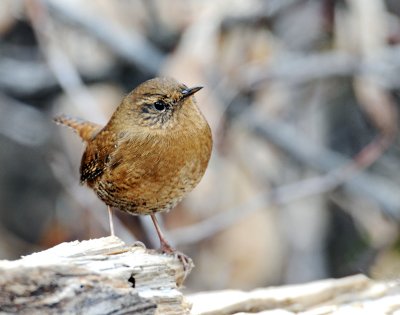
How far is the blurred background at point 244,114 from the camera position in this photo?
5668 millimetres

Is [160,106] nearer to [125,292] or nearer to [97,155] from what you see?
[97,155]

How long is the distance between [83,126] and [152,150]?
943 mm

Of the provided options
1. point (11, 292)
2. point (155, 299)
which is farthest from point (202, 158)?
point (11, 292)

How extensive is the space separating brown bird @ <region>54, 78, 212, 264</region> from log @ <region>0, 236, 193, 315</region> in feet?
1.60

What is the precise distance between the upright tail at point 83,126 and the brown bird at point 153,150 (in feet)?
1.49

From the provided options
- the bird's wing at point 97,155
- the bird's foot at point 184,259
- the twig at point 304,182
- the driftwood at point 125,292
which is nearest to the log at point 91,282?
the driftwood at point 125,292

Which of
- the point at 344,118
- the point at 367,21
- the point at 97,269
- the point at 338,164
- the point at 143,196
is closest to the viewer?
the point at 97,269

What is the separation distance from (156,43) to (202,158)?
267 cm

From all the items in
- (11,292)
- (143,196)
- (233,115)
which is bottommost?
(11,292)

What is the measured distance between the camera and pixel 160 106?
3764 millimetres

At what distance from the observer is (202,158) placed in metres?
3.67

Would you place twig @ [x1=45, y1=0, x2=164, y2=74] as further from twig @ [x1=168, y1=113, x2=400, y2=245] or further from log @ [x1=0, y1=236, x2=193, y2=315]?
log @ [x1=0, y1=236, x2=193, y2=315]

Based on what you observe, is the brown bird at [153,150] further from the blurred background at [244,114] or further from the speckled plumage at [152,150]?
the blurred background at [244,114]

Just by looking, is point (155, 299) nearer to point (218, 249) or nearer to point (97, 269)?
point (97, 269)
